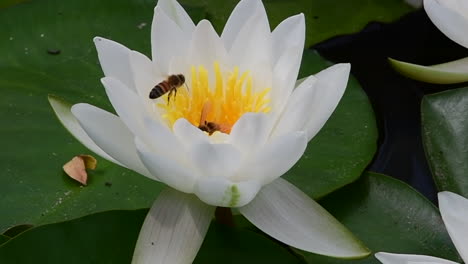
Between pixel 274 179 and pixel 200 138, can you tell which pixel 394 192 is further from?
pixel 200 138

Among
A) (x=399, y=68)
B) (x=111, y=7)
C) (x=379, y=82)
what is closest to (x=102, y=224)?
(x=399, y=68)

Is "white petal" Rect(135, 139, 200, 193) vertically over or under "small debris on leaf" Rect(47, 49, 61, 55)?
over

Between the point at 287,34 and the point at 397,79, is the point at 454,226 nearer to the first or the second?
the point at 287,34

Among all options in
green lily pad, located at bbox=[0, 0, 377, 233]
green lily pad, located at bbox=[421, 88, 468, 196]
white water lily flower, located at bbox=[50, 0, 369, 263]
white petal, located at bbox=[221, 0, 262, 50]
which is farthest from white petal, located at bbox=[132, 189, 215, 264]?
green lily pad, located at bbox=[421, 88, 468, 196]

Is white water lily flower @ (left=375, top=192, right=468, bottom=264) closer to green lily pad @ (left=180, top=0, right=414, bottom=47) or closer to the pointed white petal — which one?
green lily pad @ (left=180, top=0, right=414, bottom=47)

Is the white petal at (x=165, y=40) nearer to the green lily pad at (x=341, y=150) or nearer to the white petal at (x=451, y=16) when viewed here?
the green lily pad at (x=341, y=150)

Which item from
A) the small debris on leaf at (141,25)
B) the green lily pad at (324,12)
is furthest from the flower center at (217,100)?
the green lily pad at (324,12)
